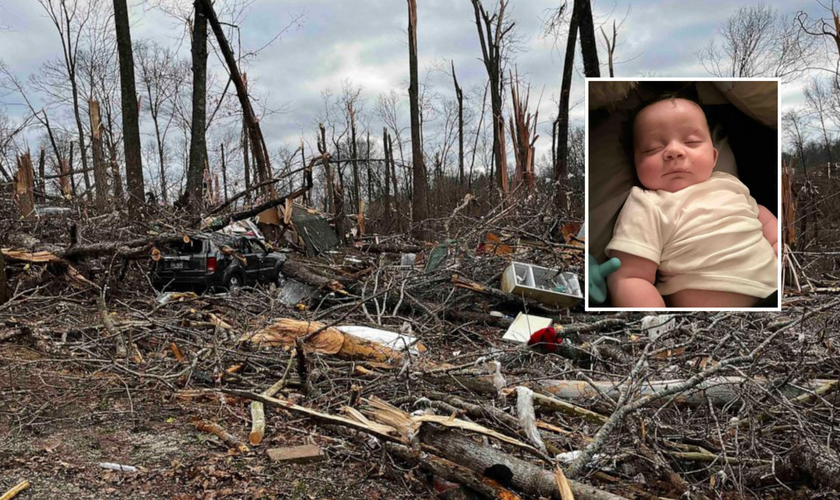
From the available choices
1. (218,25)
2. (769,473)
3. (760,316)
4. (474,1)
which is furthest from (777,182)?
(474,1)

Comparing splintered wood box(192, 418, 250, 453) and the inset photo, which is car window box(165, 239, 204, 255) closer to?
splintered wood box(192, 418, 250, 453)

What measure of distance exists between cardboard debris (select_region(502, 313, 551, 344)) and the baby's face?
4.29 meters

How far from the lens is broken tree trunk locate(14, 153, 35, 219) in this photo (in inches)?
414

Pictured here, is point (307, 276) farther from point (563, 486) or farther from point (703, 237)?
point (703, 237)

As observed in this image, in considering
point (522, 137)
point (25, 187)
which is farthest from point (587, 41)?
point (25, 187)

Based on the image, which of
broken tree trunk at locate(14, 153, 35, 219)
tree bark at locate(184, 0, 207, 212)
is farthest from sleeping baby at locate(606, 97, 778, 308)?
tree bark at locate(184, 0, 207, 212)

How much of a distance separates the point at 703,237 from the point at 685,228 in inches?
4.2

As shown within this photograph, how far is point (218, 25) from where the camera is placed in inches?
516

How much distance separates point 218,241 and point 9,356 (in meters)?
4.79

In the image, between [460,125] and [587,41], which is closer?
[587,41]

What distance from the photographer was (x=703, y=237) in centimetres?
257

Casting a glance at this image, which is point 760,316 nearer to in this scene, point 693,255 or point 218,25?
point 693,255

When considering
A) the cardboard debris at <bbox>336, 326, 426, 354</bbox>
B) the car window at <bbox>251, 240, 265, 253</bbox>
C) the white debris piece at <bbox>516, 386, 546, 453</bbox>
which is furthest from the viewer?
the car window at <bbox>251, 240, 265, 253</bbox>

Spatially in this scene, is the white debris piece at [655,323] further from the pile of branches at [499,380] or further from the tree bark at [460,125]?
the tree bark at [460,125]
